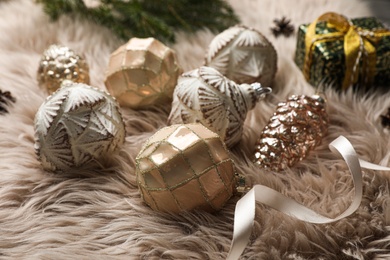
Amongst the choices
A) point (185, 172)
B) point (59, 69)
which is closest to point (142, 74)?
point (59, 69)

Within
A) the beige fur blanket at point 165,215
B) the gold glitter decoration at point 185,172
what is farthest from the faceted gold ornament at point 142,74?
the gold glitter decoration at point 185,172

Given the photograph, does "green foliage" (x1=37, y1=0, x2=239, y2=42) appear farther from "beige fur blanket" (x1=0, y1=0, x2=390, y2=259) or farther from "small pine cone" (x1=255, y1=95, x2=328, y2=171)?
"small pine cone" (x1=255, y1=95, x2=328, y2=171)

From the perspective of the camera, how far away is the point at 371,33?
95 cm

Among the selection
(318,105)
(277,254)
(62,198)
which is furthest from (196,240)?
(318,105)

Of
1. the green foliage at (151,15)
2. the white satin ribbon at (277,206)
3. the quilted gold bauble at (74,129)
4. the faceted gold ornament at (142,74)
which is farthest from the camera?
the green foliage at (151,15)

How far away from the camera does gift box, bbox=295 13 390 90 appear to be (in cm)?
92

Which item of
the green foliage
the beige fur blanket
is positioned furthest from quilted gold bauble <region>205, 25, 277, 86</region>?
the green foliage

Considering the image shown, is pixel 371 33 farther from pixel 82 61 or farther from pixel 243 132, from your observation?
pixel 82 61

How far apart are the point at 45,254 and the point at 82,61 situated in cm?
39

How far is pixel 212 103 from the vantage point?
74cm

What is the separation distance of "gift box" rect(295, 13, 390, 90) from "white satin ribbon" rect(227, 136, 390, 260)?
248 millimetres

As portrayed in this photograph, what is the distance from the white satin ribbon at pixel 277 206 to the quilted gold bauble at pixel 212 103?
137mm

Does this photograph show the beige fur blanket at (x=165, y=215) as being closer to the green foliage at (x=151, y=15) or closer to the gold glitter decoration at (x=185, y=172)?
the gold glitter decoration at (x=185, y=172)

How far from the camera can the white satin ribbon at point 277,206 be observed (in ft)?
1.96
